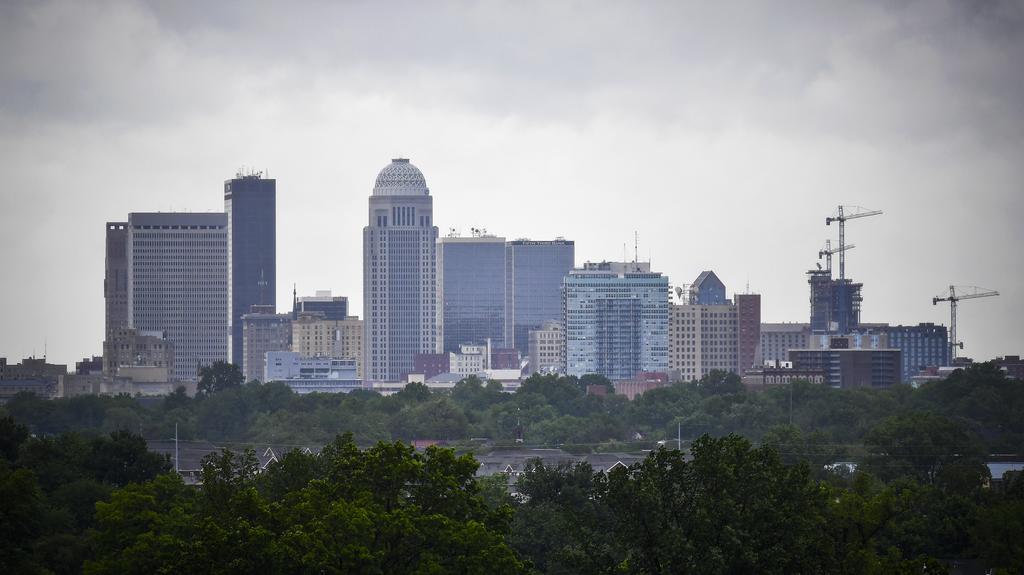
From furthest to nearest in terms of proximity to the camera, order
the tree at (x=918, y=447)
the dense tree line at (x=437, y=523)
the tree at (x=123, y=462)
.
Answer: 1. the tree at (x=918, y=447)
2. the tree at (x=123, y=462)
3. the dense tree line at (x=437, y=523)

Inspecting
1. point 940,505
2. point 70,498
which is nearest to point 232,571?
point 70,498

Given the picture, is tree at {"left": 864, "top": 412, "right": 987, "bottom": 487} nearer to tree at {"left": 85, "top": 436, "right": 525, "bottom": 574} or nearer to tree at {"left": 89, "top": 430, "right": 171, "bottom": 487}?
tree at {"left": 89, "top": 430, "right": 171, "bottom": 487}

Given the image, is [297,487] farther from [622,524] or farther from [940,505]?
[940,505]

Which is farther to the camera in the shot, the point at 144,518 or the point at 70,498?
the point at 70,498

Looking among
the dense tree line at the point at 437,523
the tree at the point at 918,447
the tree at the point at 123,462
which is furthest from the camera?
the tree at the point at 918,447

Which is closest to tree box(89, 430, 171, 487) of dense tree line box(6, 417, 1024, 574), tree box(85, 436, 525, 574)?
dense tree line box(6, 417, 1024, 574)

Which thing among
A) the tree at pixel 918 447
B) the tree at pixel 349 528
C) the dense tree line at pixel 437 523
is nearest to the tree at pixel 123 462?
the dense tree line at pixel 437 523

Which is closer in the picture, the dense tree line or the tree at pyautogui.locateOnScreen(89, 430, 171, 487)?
the dense tree line

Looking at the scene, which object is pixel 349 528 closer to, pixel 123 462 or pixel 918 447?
pixel 123 462

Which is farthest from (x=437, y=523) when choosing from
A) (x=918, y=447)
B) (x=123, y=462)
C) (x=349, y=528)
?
(x=918, y=447)

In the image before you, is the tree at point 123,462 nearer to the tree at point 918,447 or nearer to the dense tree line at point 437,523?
the dense tree line at point 437,523

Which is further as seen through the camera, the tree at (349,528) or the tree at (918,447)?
the tree at (918,447)

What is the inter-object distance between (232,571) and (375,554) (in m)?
5.00

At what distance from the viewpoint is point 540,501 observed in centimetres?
11538
